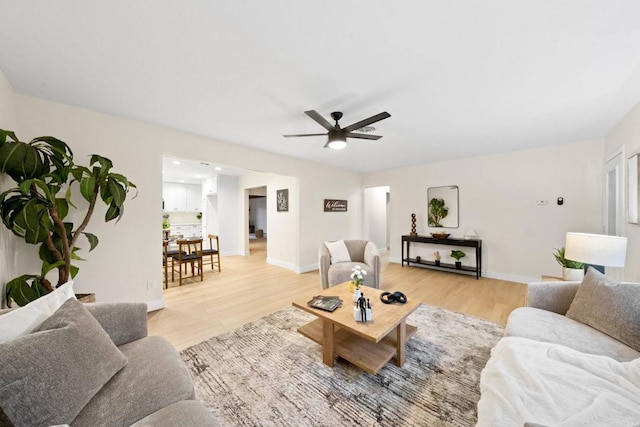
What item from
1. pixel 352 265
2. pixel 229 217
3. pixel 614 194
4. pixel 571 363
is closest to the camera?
pixel 571 363

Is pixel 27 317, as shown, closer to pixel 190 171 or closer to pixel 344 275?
pixel 344 275

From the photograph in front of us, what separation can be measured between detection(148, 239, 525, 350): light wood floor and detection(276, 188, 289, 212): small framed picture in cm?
140

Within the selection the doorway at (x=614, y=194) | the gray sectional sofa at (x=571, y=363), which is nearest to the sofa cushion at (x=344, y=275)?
the gray sectional sofa at (x=571, y=363)

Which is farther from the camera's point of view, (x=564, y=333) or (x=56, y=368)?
(x=564, y=333)

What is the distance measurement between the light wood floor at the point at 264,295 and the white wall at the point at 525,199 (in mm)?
517

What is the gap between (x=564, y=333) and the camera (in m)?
1.51

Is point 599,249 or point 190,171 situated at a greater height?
point 190,171

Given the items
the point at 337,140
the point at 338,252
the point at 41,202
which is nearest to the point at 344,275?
the point at 338,252

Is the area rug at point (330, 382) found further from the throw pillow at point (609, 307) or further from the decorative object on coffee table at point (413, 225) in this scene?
the decorative object on coffee table at point (413, 225)

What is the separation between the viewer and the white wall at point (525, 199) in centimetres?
357

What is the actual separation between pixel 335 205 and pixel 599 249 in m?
4.20

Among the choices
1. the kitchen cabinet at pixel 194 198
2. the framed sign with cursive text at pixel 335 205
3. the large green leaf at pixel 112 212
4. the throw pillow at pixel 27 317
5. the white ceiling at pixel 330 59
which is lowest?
the throw pillow at pixel 27 317

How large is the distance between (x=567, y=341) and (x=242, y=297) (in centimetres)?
340

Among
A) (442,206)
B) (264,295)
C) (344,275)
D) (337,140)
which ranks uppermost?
(337,140)
